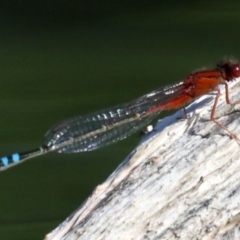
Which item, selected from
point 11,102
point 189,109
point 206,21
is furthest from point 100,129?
point 206,21

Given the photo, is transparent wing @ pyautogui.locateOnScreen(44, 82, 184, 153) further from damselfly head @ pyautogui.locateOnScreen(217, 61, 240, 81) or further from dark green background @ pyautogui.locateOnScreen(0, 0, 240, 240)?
dark green background @ pyautogui.locateOnScreen(0, 0, 240, 240)

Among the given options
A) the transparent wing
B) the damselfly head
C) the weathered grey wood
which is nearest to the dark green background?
the transparent wing

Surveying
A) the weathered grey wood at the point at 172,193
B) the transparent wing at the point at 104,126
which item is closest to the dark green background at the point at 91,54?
the transparent wing at the point at 104,126

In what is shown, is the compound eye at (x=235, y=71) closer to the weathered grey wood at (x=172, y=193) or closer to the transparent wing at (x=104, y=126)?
the transparent wing at (x=104, y=126)

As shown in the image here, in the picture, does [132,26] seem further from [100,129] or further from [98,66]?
[100,129]

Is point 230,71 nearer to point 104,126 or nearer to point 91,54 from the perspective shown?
point 104,126

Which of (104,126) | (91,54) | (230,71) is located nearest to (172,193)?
(230,71)
